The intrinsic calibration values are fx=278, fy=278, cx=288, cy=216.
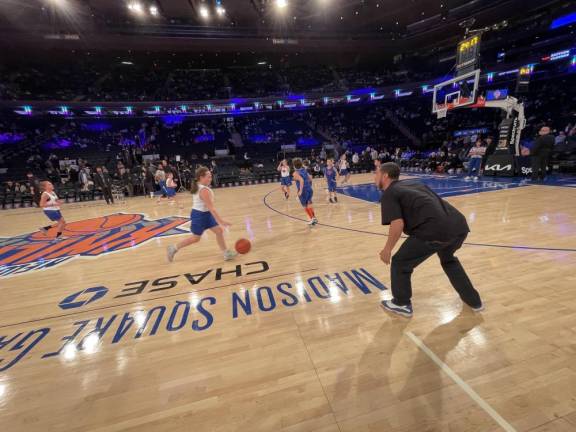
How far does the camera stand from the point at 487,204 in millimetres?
7867

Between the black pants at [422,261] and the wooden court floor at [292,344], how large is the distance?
0.26m

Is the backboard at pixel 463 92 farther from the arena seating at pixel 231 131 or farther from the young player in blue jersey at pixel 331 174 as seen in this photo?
the young player in blue jersey at pixel 331 174

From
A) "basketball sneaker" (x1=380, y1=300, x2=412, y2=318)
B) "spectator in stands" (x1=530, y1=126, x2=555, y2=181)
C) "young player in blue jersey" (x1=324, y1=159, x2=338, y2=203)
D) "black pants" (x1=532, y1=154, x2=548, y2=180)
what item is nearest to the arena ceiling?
"young player in blue jersey" (x1=324, y1=159, x2=338, y2=203)

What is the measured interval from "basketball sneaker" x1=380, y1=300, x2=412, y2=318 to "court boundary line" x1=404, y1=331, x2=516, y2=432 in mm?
267

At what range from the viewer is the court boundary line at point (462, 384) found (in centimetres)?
182

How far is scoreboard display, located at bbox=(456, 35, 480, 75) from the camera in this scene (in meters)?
13.3

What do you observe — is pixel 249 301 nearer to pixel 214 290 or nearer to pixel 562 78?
pixel 214 290

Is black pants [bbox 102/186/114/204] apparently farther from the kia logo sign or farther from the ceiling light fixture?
the kia logo sign

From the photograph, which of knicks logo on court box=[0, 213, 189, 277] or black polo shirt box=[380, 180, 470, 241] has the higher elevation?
black polo shirt box=[380, 180, 470, 241]

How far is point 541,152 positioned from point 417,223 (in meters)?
11.8

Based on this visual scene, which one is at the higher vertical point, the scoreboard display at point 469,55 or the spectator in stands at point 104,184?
the scoreboard display at point 469,55

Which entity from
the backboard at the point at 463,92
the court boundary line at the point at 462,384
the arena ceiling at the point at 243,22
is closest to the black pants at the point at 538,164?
the backboard at the point at 463,92

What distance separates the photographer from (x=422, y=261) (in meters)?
2.73

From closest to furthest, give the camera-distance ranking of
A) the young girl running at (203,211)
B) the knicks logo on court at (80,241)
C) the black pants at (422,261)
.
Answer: the black pants at (422,261) → the young girl running at (203,211) → the knicks logo on court at (80,241)
